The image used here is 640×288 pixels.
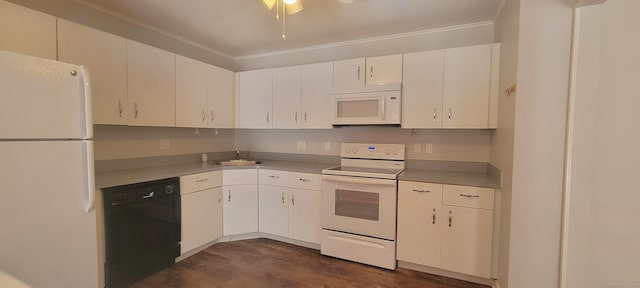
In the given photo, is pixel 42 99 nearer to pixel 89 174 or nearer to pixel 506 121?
Result: pixel 89 174

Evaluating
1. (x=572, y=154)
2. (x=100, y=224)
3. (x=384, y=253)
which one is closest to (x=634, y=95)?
(x=572, y=154)

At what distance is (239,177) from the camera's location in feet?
9.98

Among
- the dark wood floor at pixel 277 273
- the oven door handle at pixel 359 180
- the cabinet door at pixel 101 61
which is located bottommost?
the dark wood floor at pixel 277 273

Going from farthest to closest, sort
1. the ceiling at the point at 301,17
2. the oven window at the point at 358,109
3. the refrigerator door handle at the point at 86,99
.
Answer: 1. the oven window at the point at 358,109
2. the ceiling at the point at 301,17
3. the refrigerator door handle at the point at 86,99

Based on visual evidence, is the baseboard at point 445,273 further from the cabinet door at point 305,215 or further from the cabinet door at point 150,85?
the cabinet door at point 150,85

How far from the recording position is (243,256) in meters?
2.71

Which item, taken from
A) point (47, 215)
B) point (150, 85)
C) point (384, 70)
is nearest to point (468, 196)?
point (384, 70)

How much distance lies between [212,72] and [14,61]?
78.0 inches

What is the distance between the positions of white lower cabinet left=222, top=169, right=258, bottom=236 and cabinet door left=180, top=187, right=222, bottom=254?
0.09 m

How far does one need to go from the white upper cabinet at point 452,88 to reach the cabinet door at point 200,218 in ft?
7.01

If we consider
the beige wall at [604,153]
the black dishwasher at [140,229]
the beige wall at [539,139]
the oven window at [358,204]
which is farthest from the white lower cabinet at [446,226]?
the black dishwasher at [140,229]

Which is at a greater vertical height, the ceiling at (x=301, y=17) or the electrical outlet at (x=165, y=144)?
the ceiling at (x=301, y=17)

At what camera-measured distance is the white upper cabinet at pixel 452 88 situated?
2334 millimetres

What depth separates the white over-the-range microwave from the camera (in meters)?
2.57
